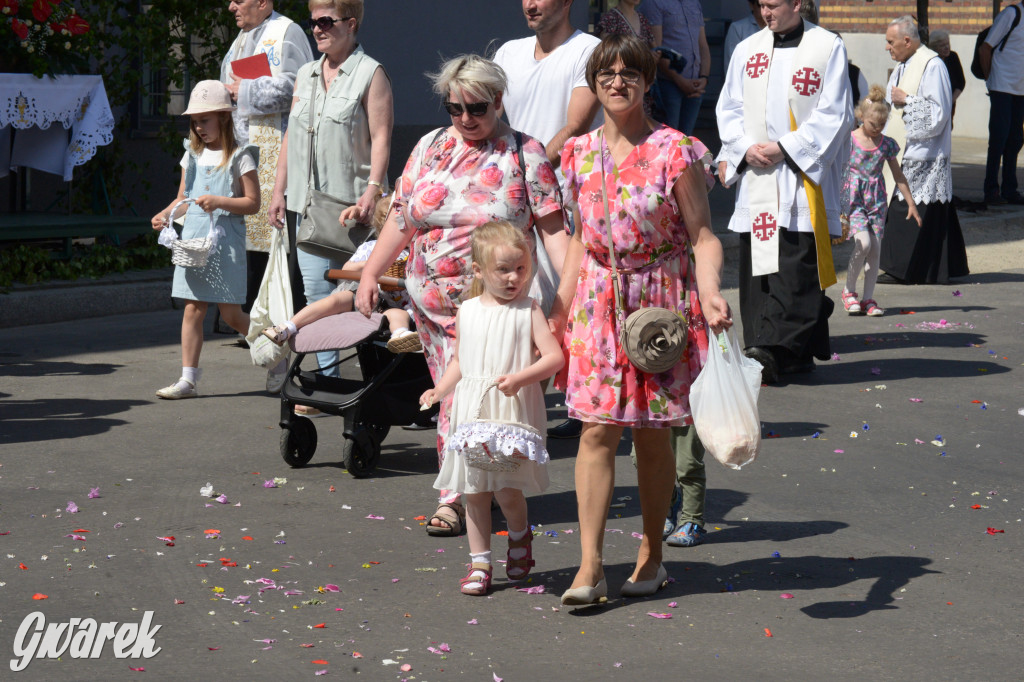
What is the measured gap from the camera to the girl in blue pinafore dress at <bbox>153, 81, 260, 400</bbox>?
792 cm

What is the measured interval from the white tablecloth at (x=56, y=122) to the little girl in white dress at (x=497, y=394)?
7.39m

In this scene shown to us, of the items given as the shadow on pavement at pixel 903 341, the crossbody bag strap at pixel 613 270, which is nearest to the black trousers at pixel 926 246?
the shadow on pavement at pixel 903 341

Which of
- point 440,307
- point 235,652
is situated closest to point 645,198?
point 440,307

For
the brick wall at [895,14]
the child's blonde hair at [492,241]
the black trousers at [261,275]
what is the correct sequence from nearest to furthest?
the child's blonde hair at [492,241] → the black trousers at [261,275] → the brick wall at [895,14]

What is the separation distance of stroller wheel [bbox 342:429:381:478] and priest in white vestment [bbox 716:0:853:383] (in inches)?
118

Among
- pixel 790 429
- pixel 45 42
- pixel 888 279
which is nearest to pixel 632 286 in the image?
pixel 790 429

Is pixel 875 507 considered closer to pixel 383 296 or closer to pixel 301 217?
pixel 383 296

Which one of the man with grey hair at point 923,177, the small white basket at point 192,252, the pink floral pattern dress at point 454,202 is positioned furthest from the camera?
the man with grey hair at point 923,177

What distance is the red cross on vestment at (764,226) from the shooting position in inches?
336

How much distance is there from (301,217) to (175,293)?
1.06 meters

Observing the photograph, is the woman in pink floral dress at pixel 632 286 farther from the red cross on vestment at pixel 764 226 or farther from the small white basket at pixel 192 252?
the red cross on vestment at pixel 764 226

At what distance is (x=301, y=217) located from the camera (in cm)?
741

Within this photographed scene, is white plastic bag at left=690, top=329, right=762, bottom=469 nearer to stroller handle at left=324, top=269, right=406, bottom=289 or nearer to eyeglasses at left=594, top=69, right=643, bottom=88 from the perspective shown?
eyeglasses at left=594, top=69, right=643, bottom=88

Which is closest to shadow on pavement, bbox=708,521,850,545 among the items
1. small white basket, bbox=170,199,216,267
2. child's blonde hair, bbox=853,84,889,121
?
small white basket, bbox=170,199,216,267
